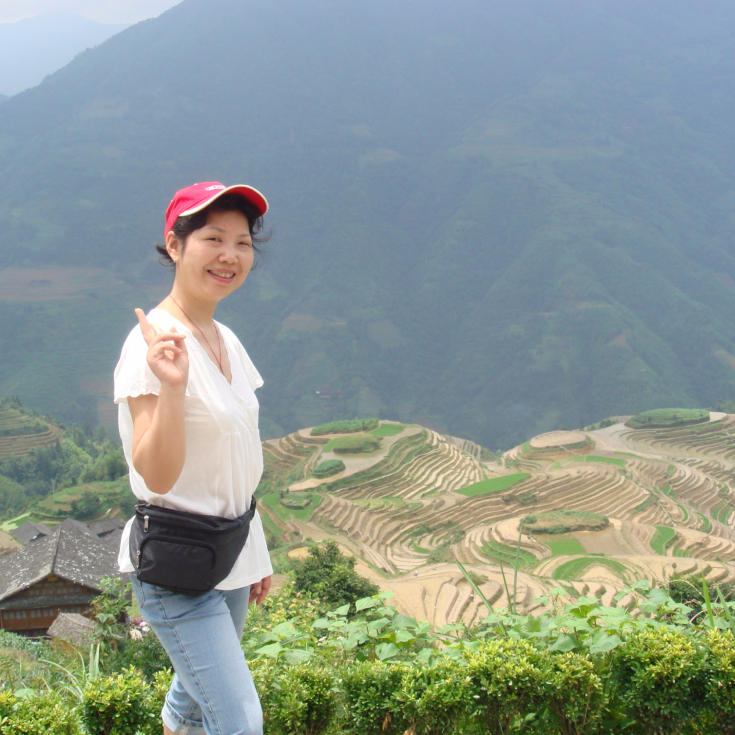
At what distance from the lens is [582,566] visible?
21.8m

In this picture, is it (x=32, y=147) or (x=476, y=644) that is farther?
(x=32, y=147)

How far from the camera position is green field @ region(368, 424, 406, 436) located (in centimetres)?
3859

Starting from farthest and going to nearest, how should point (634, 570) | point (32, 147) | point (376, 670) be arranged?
point (32, 147) < point (634, 570) < point (376, 670)

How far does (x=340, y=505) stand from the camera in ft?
96.9

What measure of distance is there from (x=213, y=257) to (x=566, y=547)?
24.0 meters

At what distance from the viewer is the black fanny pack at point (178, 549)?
1847 millimetres

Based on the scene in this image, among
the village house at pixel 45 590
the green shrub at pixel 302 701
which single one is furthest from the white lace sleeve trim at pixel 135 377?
the village house at pixel 45 590

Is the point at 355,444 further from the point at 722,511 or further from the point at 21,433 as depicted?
the point at 21,433

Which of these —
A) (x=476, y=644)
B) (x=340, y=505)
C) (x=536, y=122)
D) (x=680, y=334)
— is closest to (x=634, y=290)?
(x=680, y=334)

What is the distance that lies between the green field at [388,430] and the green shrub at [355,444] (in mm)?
1386

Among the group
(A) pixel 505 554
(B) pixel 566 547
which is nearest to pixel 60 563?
(A) pixel 505 554

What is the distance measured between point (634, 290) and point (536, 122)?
238ft

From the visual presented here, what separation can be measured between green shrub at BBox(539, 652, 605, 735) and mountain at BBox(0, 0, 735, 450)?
86.1 metres

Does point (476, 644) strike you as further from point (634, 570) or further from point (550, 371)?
point (550, 371)
